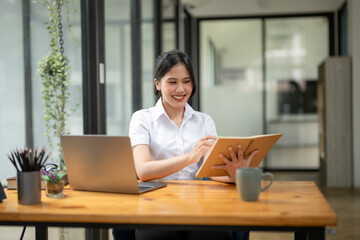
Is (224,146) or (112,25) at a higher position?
(112,25)

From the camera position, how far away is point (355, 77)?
5.91 metres

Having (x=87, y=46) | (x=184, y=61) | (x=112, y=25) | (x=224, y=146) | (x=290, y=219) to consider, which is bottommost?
(x=290, y=219)

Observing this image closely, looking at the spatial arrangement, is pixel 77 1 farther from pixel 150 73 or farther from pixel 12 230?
pixel 150 73

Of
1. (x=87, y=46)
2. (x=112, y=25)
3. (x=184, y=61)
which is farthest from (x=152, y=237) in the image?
(x=112, y=25)

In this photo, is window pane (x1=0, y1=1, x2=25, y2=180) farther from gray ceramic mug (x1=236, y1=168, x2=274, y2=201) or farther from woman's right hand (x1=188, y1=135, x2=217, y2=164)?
gray ceramic mug (x1=236, y1=168, x2=274, y2=201)

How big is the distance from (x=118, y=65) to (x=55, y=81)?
1213 millimetres

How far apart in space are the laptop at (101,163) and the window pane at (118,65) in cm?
171

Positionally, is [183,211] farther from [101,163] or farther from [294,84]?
[294,84]

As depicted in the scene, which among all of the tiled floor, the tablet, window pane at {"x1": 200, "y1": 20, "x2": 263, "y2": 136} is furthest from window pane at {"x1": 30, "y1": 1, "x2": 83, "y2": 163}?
window pane at {"x1": 200, "y1": 20, "x2": 263, "y2": 136}

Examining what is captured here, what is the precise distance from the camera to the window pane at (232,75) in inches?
301

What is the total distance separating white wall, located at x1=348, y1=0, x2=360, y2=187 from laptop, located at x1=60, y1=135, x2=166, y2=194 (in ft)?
16.0

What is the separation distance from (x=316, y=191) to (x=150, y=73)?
3.46m

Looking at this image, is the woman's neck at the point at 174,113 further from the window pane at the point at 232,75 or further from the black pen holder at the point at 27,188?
the window pane at the point at 232,75

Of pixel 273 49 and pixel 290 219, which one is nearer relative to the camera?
pixel 290 219
